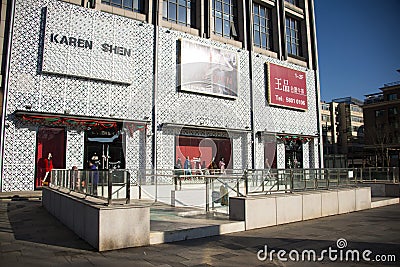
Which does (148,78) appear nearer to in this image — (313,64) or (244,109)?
(244,109)

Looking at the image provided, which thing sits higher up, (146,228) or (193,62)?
(193,62)

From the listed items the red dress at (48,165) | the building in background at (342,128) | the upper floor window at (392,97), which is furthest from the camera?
the building in background at (342,128)

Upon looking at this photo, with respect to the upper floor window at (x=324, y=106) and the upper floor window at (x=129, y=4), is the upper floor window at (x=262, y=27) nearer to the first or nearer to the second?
the upper floor window at (x=129, y=4)

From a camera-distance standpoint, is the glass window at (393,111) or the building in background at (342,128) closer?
the glass window at (393,111)

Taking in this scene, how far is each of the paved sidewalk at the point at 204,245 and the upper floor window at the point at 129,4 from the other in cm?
1544

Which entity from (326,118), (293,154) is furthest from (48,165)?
(326,118)

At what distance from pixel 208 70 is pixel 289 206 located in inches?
615

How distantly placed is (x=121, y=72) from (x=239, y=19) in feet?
41.4

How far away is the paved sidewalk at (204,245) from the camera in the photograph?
522 centimetres

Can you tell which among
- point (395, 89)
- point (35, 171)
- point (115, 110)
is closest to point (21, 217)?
point (35, 171)

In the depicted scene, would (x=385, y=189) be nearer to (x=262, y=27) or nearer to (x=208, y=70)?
(x=208, y=70)

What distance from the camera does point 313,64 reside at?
32.1m

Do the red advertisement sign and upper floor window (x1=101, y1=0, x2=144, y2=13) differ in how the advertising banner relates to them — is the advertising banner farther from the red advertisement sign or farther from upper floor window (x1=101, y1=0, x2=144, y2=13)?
the red advertisement sign

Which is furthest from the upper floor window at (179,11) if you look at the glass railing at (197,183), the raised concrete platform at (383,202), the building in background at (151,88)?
the raised concrete platform at (383,202)
